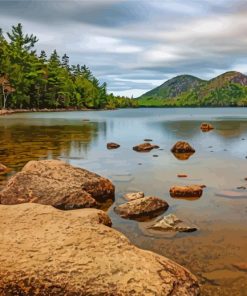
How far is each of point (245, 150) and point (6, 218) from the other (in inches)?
787

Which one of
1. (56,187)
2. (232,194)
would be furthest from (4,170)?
(232,194)

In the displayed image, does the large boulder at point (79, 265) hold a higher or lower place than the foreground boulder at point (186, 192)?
higher

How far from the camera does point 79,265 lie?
207 inches

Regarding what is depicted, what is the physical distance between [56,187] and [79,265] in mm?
5210

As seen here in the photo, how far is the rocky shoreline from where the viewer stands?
5039 millimetres

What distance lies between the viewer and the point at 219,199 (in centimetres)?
1130

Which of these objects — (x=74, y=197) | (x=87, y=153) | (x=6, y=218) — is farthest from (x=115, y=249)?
(x=87, y=153)

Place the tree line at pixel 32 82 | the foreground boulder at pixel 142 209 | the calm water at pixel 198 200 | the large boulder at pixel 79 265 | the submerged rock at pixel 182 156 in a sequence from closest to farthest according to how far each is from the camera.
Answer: the large boulder at pixel 79 265
the calm water at pixel 198 200
the foreground boulder at pixel 142 209
the submerged rock at pixel 182 156
the tree line at pixel 32 82

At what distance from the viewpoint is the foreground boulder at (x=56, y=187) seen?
33.1 ft

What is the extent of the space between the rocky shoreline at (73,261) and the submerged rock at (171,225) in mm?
2029

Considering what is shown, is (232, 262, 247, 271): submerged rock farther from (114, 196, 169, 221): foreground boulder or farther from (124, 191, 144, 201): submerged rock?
(124, 191, 144, 201): submerged rock

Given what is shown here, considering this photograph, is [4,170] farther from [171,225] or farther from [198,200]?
[171,225]

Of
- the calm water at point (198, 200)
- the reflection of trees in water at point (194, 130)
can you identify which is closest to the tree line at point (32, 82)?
the reflection of trees in water at point (194, 130)

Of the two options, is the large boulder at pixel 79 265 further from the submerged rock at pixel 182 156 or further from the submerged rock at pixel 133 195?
the submerged rock at pixel 182 156
